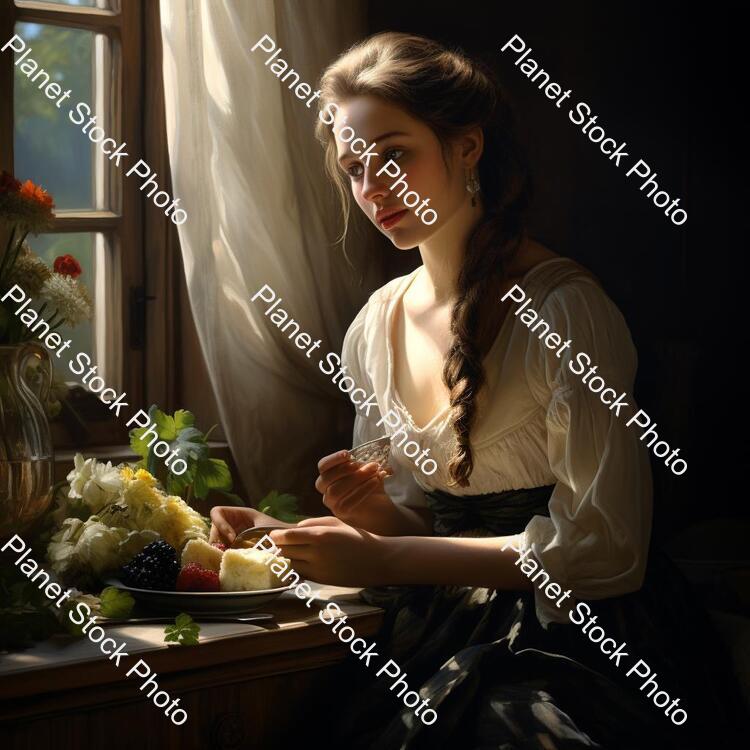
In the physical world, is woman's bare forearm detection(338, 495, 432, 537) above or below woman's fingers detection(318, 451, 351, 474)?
below

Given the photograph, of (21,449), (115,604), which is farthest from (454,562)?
(21,449)

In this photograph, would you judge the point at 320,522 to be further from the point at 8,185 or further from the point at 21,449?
the point at 8,185

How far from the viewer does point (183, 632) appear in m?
1.41

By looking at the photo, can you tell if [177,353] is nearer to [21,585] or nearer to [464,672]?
[21,585]

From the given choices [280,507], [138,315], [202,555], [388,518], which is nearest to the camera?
[202,555]

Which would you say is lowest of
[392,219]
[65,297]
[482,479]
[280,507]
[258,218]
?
[482,479]

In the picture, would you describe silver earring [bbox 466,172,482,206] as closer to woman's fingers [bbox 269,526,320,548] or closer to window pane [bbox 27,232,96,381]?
woman's fingers [bbox 269,526,320,548]

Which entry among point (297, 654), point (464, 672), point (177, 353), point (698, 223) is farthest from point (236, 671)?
point (698, 223)

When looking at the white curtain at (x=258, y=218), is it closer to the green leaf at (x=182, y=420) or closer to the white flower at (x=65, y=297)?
the green leaf at (x=182, y=420)

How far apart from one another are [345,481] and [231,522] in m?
0.22

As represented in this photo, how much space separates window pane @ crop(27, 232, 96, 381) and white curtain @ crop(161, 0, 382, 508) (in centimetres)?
26

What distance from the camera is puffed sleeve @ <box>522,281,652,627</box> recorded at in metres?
1.54

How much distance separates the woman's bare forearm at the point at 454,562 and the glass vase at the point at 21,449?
584mm

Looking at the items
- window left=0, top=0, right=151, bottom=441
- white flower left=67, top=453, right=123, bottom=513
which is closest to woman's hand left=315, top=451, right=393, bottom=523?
white flower left=67, top=453, right=123, bottom=513
